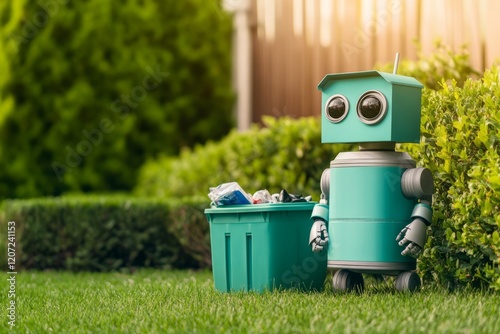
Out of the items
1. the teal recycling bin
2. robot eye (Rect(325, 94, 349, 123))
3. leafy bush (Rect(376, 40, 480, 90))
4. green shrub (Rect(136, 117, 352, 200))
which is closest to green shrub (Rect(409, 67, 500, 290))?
robot eye (Rect(325, 94, 349, 123))

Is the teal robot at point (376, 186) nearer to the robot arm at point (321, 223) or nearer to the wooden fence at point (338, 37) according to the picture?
the robot arm at point (321, 223)

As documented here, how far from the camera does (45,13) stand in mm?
11812

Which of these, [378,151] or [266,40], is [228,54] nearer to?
[266,40]

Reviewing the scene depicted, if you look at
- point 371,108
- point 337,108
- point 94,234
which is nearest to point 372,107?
point 371,108

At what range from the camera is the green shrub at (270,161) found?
7989mm

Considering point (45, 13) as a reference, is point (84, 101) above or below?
below

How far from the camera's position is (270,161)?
8469mm

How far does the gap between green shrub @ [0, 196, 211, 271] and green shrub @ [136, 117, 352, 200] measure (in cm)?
66

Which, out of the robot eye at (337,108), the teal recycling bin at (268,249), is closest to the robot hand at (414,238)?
the teal recycling bin at (268,249)

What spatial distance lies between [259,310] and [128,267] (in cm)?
428

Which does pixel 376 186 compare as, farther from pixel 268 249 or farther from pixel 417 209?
pixel 268 249

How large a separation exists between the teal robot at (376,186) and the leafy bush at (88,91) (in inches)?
269

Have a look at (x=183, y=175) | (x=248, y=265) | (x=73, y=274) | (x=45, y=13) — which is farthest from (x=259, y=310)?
(x=45, y=13)

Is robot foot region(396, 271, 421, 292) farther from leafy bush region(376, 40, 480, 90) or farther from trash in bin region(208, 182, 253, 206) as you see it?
leafy bush region(376, 40, 480, 90)
